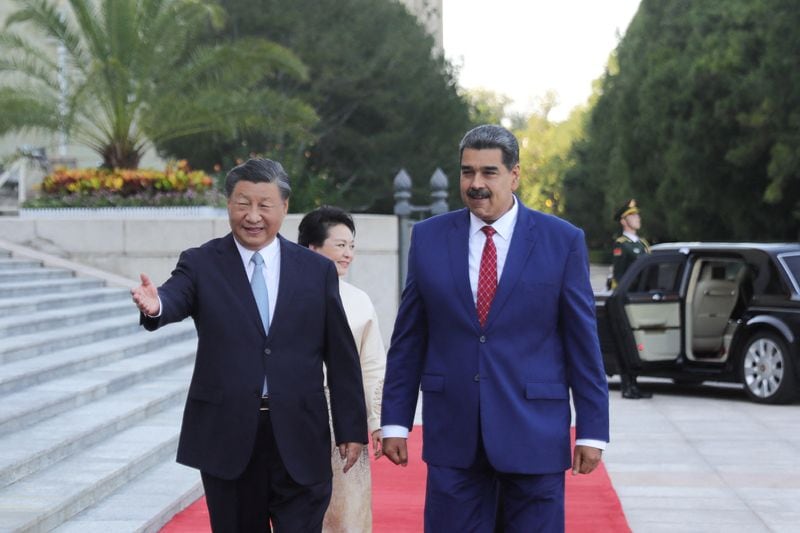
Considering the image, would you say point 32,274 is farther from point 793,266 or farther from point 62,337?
point 793,266

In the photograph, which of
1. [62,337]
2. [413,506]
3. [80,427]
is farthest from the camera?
[62,337]

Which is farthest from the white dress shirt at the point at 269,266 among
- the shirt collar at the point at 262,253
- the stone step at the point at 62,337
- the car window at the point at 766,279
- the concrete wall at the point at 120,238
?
the concrete wall at the point at 120,238

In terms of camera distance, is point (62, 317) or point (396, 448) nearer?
point (396, 448)

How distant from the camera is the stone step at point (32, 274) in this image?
15.3m

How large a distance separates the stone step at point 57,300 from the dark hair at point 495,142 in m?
8.97

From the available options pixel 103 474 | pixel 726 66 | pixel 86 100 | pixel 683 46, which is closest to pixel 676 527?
pixel 103 474

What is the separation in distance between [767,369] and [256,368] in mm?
9912

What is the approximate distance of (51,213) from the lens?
19.5 meters

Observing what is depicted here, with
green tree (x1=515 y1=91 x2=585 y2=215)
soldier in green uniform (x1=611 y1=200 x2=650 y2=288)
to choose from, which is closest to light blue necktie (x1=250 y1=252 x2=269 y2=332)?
soldier in green uniform (x1=611 y1=200 x2=650 y2=288)

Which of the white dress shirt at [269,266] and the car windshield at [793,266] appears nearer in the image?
the white dress shirt at [269,266]

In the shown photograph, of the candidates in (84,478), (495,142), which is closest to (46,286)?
(84,478)

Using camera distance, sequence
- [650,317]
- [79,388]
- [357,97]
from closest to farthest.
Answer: [79,388], [650,317], [357,97]

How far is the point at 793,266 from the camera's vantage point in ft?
45.3

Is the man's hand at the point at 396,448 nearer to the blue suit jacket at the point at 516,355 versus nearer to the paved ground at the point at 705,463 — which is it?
the blue suit jacket at the point at 516,355
